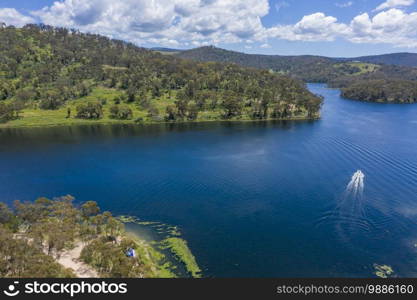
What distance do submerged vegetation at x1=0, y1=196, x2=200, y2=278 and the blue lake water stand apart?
21.2 ft

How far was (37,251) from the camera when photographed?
3497cm

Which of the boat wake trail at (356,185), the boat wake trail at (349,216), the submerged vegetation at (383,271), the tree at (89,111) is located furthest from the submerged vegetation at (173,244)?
the tree at (89,111)

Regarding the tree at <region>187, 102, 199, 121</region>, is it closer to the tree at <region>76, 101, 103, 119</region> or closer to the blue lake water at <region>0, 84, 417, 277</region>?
the blue lake water at <region>0, 84, 417, 277</region>

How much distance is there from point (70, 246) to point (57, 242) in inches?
147

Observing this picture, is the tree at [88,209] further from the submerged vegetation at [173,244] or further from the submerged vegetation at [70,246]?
the submerged vegetation at [173,244]

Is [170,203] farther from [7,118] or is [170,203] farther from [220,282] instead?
[7,118]

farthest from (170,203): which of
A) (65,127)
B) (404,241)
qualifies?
(65,127)

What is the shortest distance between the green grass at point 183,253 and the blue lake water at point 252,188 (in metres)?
1.14

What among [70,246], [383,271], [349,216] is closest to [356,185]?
[349,216]

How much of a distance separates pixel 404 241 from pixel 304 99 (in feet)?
436

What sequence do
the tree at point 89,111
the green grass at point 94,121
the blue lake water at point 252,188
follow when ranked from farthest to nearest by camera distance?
the tree at point 89,111
the green grass at point 94,121
the blue lake water at point 252,188

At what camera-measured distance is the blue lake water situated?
41.7 m

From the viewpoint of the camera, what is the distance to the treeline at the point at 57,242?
106 ft

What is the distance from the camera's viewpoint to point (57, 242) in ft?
124
